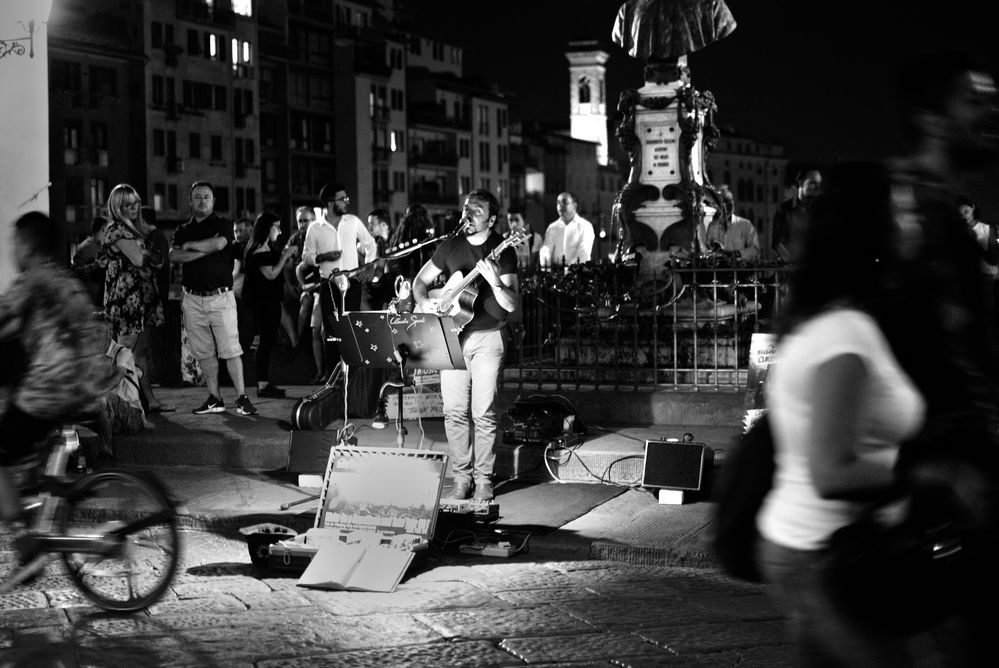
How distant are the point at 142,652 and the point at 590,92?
13450 cm

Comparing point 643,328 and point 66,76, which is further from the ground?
point 66,76

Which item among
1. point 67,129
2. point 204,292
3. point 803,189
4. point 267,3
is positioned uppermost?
point 267,3

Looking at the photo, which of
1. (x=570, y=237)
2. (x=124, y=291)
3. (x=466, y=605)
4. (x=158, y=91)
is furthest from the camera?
(x=158, y=91)

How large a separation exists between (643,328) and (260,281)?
13.4 feet

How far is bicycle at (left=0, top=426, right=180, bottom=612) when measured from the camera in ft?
22.1

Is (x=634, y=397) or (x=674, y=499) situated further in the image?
(x=634, y=397)

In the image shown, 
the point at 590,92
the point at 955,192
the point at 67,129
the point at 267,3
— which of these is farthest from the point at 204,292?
the point at 590,92

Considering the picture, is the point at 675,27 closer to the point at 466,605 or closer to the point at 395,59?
the point at 466,605

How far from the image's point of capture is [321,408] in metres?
11.1

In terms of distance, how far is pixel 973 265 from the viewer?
3.62 meters

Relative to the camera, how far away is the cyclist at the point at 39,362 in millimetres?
6750

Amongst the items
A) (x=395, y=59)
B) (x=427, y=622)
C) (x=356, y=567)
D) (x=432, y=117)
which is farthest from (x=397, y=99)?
(x=427, y=622)

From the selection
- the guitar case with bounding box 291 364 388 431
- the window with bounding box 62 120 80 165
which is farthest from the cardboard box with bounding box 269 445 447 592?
the window with bounding box 62 120 80 165

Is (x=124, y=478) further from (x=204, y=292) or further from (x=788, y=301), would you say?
(x=204, y=292)
